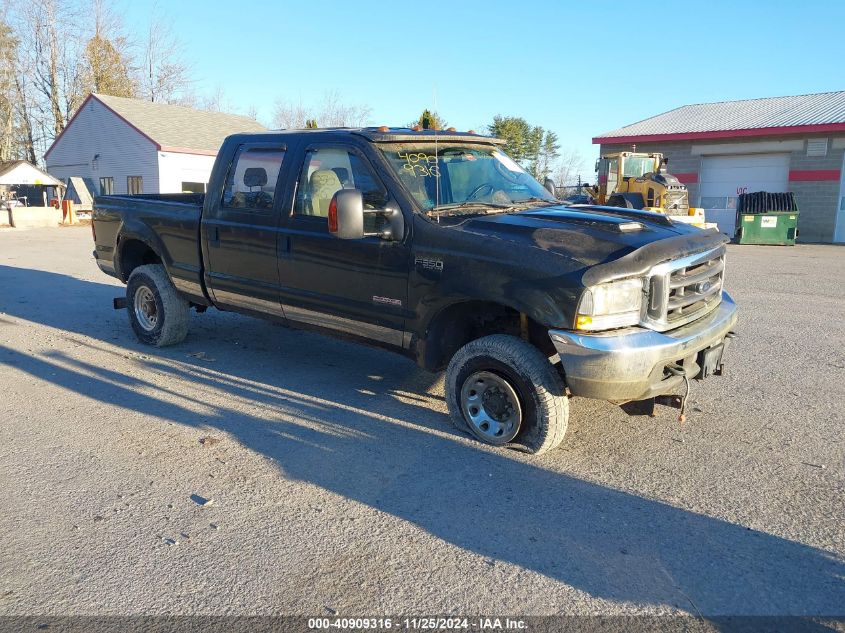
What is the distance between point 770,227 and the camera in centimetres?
2105

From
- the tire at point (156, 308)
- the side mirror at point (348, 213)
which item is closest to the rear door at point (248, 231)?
the tire at point (156, 308)

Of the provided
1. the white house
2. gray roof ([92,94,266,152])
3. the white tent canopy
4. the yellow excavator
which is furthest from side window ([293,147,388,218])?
the white tent canopy

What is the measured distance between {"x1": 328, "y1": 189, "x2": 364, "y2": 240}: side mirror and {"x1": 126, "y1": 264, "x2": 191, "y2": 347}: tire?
310 centimetres

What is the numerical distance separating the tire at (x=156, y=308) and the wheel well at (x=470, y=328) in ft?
10.5

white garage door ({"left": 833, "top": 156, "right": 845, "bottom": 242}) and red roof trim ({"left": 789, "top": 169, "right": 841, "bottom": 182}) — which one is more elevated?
red roof trim ({"left": 789, "top": 169, "right": 841, "bottom": 182})

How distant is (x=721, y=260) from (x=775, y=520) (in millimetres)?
1911

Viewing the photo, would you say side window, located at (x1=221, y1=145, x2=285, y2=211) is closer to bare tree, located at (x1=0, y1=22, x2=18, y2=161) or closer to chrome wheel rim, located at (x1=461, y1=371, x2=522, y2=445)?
chrome wheel rim, located at (x1=461, y1=371, x2=522, y2=445)

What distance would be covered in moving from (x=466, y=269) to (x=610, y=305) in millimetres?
915

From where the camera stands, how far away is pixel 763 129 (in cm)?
2359

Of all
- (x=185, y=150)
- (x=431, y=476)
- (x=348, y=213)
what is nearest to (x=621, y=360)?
(x=431, y=476)

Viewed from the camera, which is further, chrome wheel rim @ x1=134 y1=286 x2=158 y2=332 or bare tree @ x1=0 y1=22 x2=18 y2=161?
bare tree @ x1=0 y1=22 x2=18 y2=161

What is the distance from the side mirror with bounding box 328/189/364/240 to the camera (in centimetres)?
416

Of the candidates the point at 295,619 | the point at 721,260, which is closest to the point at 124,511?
the point at 295,619

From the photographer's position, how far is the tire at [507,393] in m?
A: 4.00
